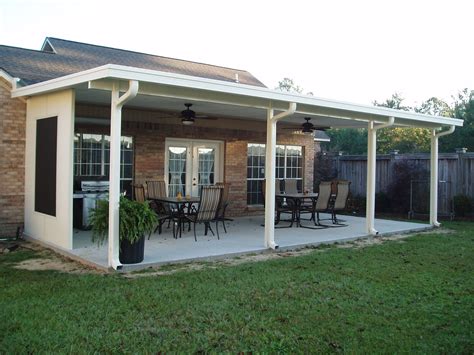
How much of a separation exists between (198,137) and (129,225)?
618cm

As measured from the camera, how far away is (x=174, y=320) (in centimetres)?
489

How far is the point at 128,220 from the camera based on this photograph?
7.20m

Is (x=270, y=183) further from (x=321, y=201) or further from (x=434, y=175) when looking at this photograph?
(x=434, y=175)

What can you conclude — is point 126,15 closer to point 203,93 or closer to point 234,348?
point 203,93

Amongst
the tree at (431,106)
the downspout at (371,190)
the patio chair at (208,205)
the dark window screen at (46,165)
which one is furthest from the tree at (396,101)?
the dark window screen at (46,165)

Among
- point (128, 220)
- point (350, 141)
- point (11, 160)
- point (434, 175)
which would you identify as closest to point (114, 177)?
point (128, 220)

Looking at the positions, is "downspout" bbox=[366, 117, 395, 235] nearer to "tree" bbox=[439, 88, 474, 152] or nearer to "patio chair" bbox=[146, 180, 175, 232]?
"patio chair" bbox=[146, 180, 175, 232]

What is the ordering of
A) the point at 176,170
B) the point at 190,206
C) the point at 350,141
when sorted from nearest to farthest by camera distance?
the point at 190,206, the point at 176,170, the point at 350,141

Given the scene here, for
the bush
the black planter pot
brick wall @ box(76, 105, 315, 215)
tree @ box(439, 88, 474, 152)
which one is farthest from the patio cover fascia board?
tree @ box(439, 88, 474, 152)

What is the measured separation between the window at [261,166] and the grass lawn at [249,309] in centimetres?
687

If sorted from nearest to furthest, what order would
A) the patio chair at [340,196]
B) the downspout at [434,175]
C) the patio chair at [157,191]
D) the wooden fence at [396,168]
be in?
the patio chair at [157,191] < the patio chair at [340,196] < the downspout at [434,175] < the wooden fence at [396,168]

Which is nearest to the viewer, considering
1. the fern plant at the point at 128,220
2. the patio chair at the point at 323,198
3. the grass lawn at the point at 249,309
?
the grass lawn at the point at 249,309

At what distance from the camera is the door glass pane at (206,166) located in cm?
1343

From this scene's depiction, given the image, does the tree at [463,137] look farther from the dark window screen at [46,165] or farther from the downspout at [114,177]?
the downspout at [114,177]
